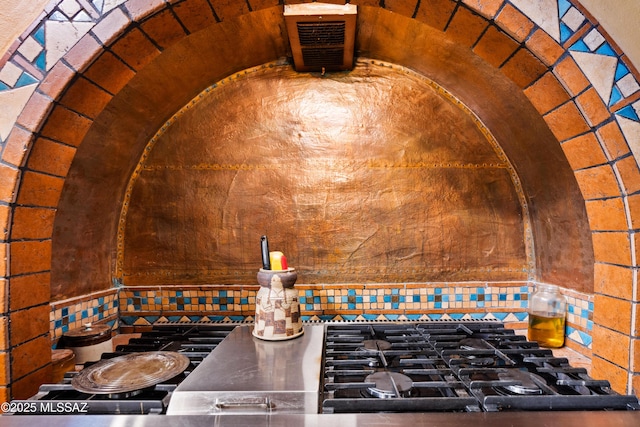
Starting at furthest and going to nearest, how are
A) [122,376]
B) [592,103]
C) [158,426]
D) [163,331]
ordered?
[163,331] < [122,376] < [592,103] < [158,426]

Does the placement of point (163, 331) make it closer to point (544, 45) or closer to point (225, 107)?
point (225, 107)

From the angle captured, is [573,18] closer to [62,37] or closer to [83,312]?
[62,37]

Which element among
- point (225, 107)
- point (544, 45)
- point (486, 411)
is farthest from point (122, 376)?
point (544, 45)

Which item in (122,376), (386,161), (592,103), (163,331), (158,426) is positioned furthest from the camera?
(386,161)

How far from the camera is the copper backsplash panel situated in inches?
77.6

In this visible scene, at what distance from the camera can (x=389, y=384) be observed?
1.20 m

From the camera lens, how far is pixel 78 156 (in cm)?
162

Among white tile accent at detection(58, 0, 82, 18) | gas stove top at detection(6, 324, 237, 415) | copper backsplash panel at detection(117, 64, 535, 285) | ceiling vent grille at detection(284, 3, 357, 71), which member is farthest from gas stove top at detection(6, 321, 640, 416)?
ceiling vent grille at detection(284, 3, 357, 71)

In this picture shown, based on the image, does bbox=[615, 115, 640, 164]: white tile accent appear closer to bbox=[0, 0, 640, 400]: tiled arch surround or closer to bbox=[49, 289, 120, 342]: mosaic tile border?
bbox=[0, 0, 640, 400]: tiled arch surround

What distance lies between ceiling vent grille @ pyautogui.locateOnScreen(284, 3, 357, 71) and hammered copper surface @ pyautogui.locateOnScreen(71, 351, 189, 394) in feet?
4.58

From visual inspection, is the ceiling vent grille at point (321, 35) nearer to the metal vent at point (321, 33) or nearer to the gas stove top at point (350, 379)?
the metal vent at point (321, 33)

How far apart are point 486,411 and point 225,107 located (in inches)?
68.0

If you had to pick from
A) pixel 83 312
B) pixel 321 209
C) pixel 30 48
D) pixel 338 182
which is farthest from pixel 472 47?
pixel 83 312

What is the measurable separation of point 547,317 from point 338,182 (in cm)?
119
